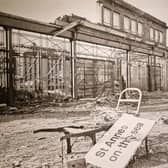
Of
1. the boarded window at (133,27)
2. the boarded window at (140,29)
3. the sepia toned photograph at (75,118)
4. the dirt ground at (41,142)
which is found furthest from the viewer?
the boarded window at (140,29)

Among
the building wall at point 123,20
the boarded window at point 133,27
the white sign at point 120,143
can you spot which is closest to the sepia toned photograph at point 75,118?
the white sign at point 120,143

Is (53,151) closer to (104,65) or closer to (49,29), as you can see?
(49,29)

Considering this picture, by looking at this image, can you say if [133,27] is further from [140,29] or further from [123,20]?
[123,20]

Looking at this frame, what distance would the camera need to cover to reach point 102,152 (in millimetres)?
1655

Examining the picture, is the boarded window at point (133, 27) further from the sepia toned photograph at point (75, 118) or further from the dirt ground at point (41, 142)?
the dirt ground at point (41, 142)

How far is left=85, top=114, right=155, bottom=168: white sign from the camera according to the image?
1573mm

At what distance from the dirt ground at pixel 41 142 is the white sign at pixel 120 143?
27 centimetres

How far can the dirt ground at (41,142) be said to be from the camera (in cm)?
190

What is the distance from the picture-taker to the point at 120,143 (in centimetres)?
171

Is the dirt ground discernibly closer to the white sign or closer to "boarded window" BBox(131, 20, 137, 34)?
the white sign

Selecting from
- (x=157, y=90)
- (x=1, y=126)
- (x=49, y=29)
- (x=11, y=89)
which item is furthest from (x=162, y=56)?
(x=1, y=126)

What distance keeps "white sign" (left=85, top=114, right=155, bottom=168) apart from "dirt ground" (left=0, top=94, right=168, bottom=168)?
275mm

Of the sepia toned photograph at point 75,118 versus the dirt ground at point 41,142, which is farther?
the dirt ground at point 41,142

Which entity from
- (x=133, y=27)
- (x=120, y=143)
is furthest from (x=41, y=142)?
(x=133, y=27)
